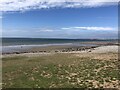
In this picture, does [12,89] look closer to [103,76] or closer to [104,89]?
[104,89]

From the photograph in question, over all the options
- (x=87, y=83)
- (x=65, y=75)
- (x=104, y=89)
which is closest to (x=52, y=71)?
(x=65, y=75)

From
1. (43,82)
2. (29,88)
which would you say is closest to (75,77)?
(43,82)

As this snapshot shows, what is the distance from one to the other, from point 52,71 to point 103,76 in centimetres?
549

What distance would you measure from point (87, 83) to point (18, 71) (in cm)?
865

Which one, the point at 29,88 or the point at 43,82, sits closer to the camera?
the point at 29,88

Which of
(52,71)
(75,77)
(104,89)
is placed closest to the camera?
(104,89)

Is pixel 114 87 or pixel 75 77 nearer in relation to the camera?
pixel 114 87

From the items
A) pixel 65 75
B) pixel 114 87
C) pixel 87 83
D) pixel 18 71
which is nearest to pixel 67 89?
pixel 87 83

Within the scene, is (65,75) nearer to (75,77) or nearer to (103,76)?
(75,77)

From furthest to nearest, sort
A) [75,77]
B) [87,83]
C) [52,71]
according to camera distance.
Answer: [52,71] → [75,77] → [87,83]

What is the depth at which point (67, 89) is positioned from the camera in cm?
1877

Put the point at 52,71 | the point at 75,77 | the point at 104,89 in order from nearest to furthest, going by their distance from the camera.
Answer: the point at 104,89 < the point at 75,77 < the point at 52,71

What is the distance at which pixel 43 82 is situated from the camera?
20.9 m

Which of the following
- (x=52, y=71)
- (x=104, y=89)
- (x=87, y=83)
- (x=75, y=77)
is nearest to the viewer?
(x=104, y=89)
